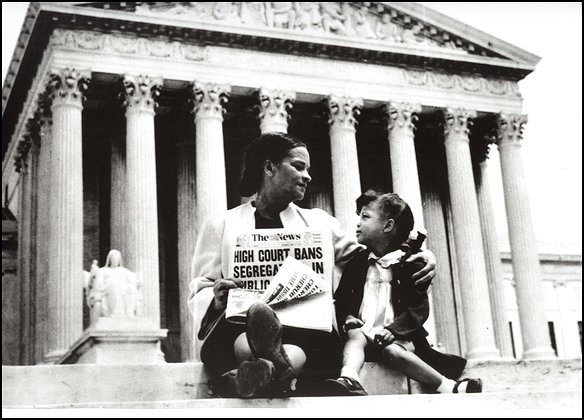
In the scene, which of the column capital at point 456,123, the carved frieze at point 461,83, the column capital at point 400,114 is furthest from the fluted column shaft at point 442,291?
the carved frieze at point 461,83

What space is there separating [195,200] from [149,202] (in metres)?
4.14

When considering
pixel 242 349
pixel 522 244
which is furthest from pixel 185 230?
pixel 242 349

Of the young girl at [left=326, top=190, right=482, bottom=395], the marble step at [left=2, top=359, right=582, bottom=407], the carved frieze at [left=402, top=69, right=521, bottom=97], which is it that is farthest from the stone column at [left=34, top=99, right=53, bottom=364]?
the young girl at [left=326, top=190, right=482, bottom=395]

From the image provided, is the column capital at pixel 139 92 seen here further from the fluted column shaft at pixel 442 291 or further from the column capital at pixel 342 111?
the fluted column shaft at pixel 442 291

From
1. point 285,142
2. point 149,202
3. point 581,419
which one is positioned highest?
point 149,202

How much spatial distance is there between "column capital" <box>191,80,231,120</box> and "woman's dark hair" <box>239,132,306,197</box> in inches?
966

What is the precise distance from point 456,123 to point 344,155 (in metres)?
5.46

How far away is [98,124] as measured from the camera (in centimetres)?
3409

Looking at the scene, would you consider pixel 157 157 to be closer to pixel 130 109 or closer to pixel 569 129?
pixel 130 109

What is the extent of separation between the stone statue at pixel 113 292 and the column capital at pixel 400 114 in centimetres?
1401

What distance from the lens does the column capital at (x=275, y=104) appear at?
1286 inches

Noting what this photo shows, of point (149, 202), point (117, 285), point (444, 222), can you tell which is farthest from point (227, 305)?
point (444, 222)

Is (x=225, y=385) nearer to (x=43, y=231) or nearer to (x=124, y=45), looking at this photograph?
(x=43, y=231)

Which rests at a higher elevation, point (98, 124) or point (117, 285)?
point (98, 124)
